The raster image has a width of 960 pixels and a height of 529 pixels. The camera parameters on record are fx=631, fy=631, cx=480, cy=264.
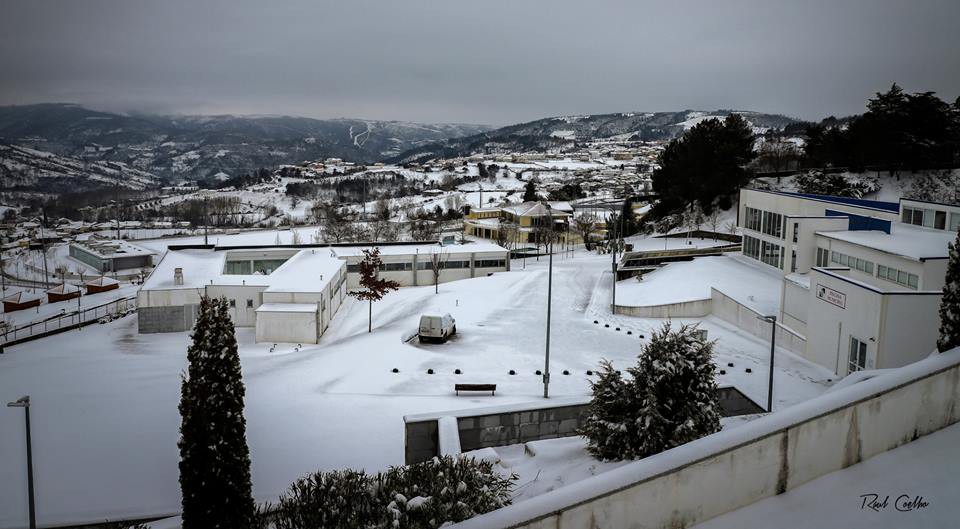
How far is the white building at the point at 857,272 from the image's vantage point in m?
18.7

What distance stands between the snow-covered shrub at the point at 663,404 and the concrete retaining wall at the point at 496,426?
368 cm

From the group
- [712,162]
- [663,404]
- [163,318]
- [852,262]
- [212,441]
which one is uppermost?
[712,162]

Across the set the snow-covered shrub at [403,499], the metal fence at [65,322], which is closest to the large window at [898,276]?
the snow-covered shrub at [403,499]

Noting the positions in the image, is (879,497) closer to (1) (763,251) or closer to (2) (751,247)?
(1) (763,251)

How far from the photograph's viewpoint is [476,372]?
22.9m

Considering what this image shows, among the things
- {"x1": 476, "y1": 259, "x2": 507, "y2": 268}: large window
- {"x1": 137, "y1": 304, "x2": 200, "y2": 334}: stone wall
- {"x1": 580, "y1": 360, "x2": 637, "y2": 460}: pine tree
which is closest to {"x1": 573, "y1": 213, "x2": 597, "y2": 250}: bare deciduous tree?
{"x1": 476, "y1": 259, "x2": 507, "y2": 268}: large window

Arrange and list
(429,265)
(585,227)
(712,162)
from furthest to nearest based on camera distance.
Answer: (585,227)
(712,162)
(429,265)

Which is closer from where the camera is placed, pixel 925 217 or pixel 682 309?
pixel 925 217

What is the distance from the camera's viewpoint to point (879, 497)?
7078mm

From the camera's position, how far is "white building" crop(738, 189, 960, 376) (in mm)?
18734

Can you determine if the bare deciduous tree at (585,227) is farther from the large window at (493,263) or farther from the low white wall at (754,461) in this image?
the low white wall at (754,461)

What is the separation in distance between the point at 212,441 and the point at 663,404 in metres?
7.09

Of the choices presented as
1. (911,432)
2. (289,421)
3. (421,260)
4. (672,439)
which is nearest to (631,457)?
(672,439)

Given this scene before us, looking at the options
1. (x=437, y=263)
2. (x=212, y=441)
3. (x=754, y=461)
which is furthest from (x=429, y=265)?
(x=754, y=461)
